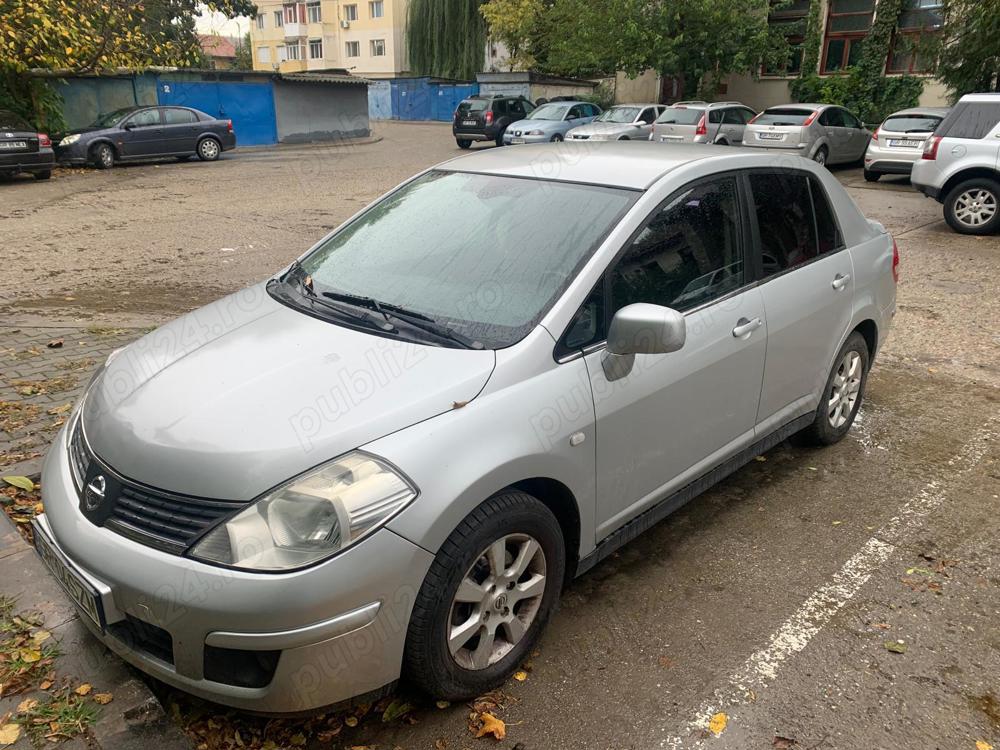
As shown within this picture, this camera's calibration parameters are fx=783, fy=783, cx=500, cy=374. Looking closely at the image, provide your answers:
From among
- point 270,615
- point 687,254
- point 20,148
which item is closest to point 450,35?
point 20,148

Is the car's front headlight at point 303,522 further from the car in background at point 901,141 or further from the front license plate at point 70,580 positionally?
the car in background at point 901,141

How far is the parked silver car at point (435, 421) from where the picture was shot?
2.24m

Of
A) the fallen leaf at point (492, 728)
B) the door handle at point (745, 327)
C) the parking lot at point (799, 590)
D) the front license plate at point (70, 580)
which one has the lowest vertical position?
the parking lot at point (799, 590)

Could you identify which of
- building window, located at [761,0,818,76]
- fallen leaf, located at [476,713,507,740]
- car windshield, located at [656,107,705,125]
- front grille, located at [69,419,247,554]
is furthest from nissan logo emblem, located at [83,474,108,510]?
building window, located at [761,0,818,76]

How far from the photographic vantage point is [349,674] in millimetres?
2295

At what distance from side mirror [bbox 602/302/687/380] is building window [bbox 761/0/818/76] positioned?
30.1m

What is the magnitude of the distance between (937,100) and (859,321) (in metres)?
26.8

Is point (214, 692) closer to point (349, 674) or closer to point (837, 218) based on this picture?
point (349, 674)

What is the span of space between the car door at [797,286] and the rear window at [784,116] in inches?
607

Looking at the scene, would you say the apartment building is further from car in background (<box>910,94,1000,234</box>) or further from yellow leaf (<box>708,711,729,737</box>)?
yellow leaf (<box>708,711,729,737</box>)

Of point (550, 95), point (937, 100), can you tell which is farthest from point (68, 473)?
point (550, 95)

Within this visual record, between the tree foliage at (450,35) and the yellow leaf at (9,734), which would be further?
the tree foliage at (450,35)

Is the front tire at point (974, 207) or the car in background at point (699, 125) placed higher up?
the car in background at point (699, 125)

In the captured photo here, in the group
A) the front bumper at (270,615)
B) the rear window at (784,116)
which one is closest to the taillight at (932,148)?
the rear window at (784,116)
